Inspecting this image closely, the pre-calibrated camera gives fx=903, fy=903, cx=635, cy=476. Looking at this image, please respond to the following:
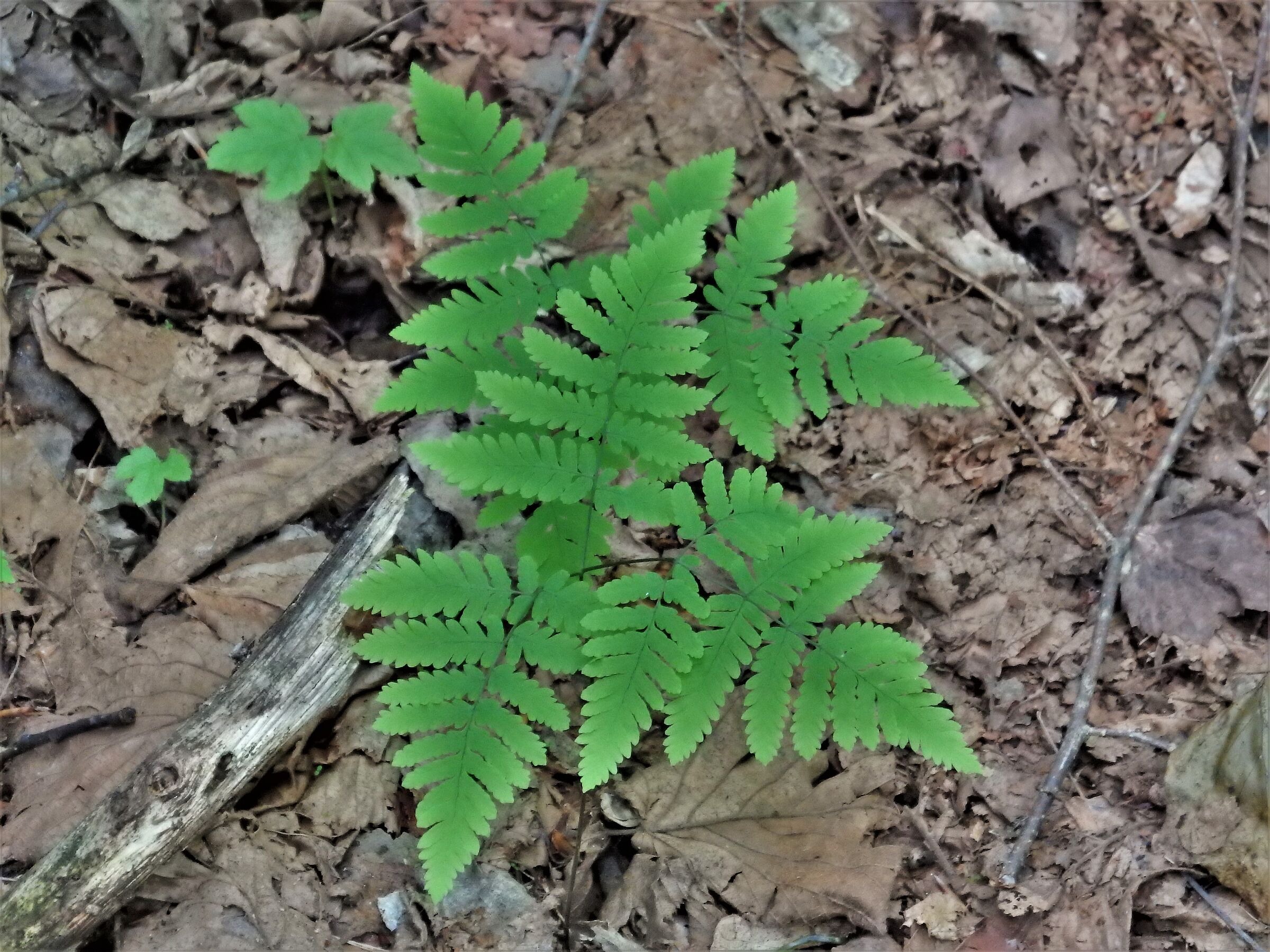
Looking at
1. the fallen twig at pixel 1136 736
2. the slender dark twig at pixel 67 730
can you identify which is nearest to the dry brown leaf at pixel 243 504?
the slender dark twig at pixel 67 730

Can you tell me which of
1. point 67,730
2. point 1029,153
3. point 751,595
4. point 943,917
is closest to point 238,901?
point 67,730

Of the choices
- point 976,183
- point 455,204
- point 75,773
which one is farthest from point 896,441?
point 75,773

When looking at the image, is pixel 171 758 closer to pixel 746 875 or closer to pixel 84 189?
pixel 746 875

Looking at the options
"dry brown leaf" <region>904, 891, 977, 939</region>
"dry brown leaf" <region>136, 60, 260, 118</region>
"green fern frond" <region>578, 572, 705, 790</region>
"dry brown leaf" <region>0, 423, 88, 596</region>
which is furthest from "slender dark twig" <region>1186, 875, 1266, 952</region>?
"dry brown leaf" <region>136, 60, 260, 118</region>

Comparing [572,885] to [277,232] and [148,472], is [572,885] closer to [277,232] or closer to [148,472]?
[148,472]

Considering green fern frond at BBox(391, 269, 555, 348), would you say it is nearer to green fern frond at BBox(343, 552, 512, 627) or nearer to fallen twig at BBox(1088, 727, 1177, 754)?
green fern frond at BBox(343, 552, 512, 627)

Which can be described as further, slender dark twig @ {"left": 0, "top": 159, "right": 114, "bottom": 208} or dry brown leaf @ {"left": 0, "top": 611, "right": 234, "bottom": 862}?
slender dark twig @ {"left": 0, "top": 159, "right": 114, "bottom": 208}

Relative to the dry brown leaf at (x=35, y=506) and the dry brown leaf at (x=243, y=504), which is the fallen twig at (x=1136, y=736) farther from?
the dry brown leaf at (x=35, y=506)
